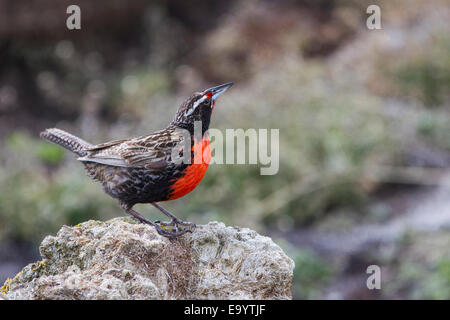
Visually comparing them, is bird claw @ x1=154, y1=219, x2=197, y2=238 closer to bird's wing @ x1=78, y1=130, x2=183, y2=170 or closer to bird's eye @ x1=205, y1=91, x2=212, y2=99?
bird's wing @ x1=78, y1=130, x2=183, y2=170

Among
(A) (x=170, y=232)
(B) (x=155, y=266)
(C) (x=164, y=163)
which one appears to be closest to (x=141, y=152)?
(C) (x=164, y=163)

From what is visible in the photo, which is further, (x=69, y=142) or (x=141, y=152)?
(x=69, y=142)

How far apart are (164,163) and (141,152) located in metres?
0.35

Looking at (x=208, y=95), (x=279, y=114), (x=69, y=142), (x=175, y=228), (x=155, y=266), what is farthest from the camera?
(x=279, y=114)

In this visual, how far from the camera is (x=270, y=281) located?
4535mm

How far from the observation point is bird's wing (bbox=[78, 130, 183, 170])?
5367 mm

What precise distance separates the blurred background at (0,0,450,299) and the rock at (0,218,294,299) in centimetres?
479

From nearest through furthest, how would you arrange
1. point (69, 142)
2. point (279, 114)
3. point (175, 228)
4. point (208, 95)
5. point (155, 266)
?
point (155, 266) < point (175, 228) < point (208, 95) < point (69, 142) < point (279, 114)

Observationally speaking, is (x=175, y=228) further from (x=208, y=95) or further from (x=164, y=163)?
(x=208, y=95)

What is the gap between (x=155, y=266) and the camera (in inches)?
176

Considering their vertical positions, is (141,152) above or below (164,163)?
above

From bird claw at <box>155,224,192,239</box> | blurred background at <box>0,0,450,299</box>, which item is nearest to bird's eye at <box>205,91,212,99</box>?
bird claw at <box>155,224,192,239</box>

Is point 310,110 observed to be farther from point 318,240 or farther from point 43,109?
point 43,109

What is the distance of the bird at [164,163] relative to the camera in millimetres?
5227
